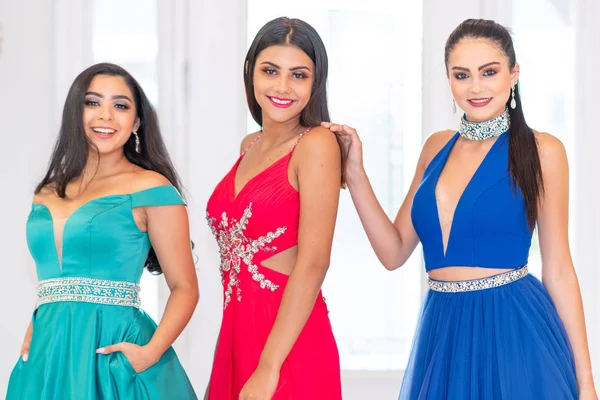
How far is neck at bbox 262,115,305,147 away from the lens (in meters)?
2.29

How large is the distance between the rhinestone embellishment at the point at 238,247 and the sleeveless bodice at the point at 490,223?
17.9 inches

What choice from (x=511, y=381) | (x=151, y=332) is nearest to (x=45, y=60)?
(x=151, y=332)

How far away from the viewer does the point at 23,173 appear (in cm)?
380

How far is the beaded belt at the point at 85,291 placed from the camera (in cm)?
224

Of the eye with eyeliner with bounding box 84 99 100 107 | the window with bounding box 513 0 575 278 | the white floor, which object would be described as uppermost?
the window with bounding box 513 0 575 278

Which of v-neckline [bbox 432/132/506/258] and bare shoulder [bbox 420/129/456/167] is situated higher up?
bare shoulder [bbox 420/129/456/167]

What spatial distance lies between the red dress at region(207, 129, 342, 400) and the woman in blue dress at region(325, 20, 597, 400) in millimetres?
234

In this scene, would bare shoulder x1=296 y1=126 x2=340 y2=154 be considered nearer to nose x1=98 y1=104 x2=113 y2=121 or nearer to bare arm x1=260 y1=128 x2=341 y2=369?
bare arm x1=260 y1=128 x2=341 y2=369

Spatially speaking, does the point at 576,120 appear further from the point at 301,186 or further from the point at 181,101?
the point at 301,186

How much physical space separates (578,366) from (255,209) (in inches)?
35.5

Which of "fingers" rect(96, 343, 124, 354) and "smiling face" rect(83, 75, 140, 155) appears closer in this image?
"fingers" rect(96, 343, 124, 354)

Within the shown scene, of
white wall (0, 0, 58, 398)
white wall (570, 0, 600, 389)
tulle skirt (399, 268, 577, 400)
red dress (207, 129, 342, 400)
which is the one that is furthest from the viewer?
white wall (0, 0, 58, 398)

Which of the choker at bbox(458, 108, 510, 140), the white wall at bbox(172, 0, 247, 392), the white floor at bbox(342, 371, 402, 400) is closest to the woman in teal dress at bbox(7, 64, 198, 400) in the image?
the choker at bbox(458, 108, 510, 140)

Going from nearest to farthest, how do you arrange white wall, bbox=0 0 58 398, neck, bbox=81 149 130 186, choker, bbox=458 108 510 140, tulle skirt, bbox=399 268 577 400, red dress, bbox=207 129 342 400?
1. tulle skirt, bbox=399 268 577 400
2. red dress, bbox=207 129 342 400
3. choker, bbox=458 108 510 140
4. neck, bbox=81 149 130 186
5. white wall, bbox=0 0 58 398
